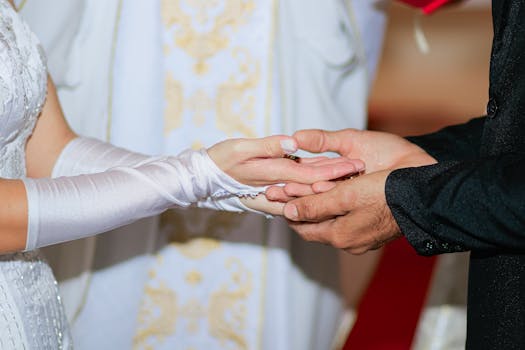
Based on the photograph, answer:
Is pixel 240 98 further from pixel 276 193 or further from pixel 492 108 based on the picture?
pixel 492 108

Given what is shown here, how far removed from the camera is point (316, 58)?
1860 mm

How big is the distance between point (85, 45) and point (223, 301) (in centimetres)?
64

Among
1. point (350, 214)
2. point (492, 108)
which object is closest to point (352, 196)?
point (350, 214)

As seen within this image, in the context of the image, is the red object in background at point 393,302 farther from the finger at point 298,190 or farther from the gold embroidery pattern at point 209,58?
the finger at point 298,190

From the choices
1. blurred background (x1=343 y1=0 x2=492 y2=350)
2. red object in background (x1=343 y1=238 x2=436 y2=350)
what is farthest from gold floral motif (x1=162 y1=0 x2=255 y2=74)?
red object in background (x1=343 y1=238 x2=436 y2=350)

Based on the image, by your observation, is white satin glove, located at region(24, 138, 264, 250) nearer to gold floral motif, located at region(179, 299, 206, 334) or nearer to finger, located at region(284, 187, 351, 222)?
finger, located at region(284, 187, 351, 222)

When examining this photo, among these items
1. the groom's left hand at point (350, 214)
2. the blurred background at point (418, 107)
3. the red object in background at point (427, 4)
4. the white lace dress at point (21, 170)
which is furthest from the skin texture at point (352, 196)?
the blurred background at point (418, 107)

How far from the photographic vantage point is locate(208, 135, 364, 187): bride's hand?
139cm

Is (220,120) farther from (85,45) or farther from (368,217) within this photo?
(368,217)

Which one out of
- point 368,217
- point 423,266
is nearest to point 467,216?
point 368,217

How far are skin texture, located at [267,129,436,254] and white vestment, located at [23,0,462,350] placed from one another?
1.01 feet

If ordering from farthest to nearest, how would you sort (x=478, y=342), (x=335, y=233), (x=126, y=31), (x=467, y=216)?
(x=126, y=31)
(x=335, y=233)
(x=478, y=342)
(x=467, y=216)

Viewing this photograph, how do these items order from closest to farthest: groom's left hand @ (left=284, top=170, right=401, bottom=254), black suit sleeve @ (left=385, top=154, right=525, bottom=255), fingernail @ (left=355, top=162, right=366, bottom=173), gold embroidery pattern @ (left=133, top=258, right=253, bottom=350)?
black suit sleeve @ (left=385, top=154, right=525, bottom=255) < groom's left hand @ (left=284, top=170, right=401, bottom=254) < fingernail @ (left=355, top=162, right=366, bottom=173) < gold embroidery pattern @ (left=133, top=258, right=253, bottom=350)

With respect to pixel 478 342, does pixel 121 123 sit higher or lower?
higher
